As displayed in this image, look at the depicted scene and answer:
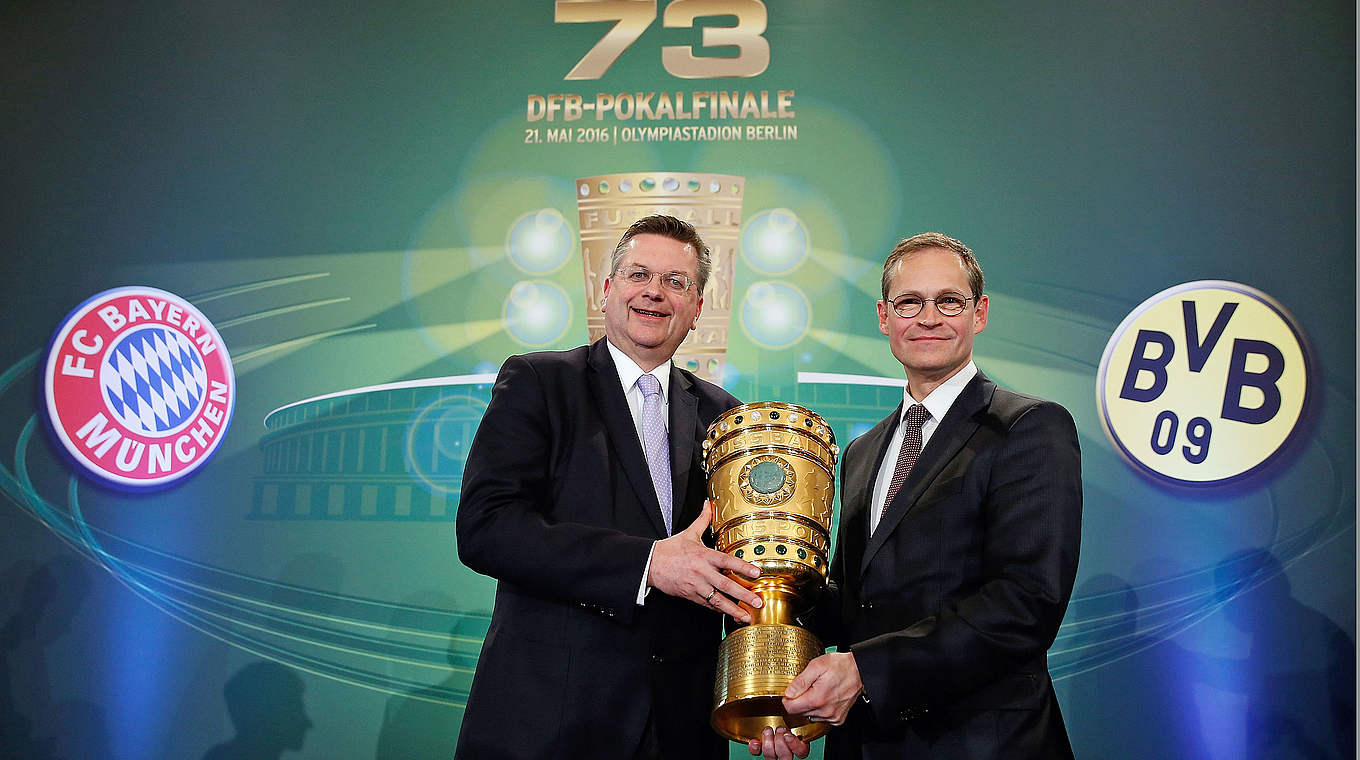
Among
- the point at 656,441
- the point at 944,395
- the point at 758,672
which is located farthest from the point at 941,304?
the point at 758,672

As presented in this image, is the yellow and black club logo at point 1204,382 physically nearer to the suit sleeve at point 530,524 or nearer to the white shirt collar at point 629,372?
the white shirt collar at point 629,372

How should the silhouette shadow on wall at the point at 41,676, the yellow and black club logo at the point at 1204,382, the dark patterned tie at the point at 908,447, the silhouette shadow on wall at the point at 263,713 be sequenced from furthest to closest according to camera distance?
the silhouette shadow on wall at the point at 41,676 < the silhouette shadow on wall at the point at 263,713 < the yellow and black club logo at the point at 1204,382 < the dark patterned tie at the point at 908,447

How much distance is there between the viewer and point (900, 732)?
2.11 m

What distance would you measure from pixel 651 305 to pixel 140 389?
10.1 ft

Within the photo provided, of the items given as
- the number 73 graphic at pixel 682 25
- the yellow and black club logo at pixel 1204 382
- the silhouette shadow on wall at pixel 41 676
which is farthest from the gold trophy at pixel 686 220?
the silhouette shadow on wall at pixel 41 676

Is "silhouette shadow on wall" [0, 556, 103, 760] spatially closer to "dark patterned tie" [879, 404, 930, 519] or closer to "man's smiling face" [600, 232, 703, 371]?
"man's smiling face" [600, 232, 703, 371]

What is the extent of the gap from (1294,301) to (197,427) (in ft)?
15.3

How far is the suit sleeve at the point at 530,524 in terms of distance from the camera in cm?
208

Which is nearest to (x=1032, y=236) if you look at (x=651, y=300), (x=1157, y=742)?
(x=1157, y=742)

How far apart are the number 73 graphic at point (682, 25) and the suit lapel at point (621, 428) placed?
2.37 m

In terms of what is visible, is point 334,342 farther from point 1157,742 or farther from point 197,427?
point 1157,742

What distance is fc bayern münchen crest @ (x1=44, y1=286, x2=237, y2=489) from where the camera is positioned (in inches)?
177

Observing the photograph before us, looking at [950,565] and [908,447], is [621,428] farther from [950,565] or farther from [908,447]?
[950,565]

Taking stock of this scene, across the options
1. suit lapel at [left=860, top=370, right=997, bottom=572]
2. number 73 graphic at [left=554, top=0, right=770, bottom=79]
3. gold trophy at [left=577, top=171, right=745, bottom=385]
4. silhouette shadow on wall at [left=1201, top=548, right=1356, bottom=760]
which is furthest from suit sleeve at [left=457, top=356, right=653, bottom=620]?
silhouette shadow on wall at [left=1201, top=548, right=1356, bottom=760]
